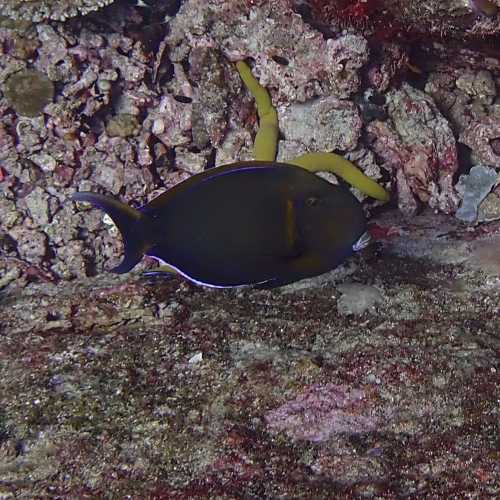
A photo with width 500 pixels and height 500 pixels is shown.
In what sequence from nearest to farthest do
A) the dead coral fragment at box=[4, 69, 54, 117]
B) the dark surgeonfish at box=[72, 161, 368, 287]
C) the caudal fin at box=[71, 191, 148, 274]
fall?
the caudal fin at box=[71, 191, 148, 274], the dark surgeonfish at box=[72, 161, 368, 287], the dead coral fragment at box=[4, 69, 54, 117]

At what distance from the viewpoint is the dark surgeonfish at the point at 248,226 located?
173 centimetres

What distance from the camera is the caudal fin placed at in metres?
1.63

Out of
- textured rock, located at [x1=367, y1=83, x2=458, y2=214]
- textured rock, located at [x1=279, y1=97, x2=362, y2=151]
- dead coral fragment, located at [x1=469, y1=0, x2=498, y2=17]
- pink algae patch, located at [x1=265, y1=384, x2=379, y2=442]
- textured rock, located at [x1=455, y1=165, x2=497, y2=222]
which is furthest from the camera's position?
textured rock, located at [x1=367, y1=83, x2=458, y2=214]

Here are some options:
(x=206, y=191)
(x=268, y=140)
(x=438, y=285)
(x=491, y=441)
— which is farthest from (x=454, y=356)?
(x=268, y=140)

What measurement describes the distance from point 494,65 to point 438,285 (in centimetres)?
216

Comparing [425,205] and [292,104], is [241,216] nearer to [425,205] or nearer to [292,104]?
[292,104]

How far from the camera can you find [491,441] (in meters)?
1.66

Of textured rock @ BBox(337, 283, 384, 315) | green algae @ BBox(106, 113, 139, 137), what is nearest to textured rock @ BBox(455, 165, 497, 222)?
textured rock @ BBox(337, 283, 384, 315)

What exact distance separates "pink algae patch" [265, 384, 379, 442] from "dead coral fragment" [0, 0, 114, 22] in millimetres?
2779

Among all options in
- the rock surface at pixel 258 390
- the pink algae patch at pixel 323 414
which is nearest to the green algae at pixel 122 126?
the rock surface at pixel 258 390

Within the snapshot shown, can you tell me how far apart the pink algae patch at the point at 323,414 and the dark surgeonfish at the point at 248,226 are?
502 millimetres

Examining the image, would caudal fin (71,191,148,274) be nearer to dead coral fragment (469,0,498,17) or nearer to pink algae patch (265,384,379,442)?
pink algae patch (265,384,379,442)

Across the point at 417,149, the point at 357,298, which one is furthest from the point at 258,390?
the point at 417,149

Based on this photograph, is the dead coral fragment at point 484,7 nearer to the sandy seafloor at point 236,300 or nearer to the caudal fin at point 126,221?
the sandy seafloor at point 236,300
